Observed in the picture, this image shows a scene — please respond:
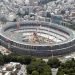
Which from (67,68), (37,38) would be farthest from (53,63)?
(37,38)

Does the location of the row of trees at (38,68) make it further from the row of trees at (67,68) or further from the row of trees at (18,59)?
the row of trees at (18,59)

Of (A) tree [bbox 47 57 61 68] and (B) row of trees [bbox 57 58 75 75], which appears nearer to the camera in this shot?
(B) row of trees [bbox 57 58 75 75]

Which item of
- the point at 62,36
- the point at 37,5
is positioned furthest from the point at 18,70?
the point at 37,5

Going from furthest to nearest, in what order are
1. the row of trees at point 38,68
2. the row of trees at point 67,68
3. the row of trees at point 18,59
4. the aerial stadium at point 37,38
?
the aerial stadium at point 37,38 → the row of trees at point 18,59 → the row of trees at point 67,68 → the row of trees at point 38,68

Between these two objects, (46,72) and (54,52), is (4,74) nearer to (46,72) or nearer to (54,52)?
(46,72)

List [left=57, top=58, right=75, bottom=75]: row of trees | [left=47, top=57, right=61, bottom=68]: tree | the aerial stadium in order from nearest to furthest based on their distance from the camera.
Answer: [left=57, top=58, right=75, bottom=75]: row of trees < [left=47, top=57, right=61, bottom=68]: tree < the aerial stadium

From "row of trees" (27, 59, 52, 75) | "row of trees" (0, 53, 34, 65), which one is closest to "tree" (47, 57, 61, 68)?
"row of trees" (27, 59, 52, 75)

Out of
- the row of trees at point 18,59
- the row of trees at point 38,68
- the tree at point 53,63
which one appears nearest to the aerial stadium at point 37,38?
the row of trees at point 18,59

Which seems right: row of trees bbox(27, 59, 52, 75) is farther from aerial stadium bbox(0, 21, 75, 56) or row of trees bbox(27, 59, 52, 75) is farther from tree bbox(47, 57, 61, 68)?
aerial stadium bbox(0, 21, 75, 56)
